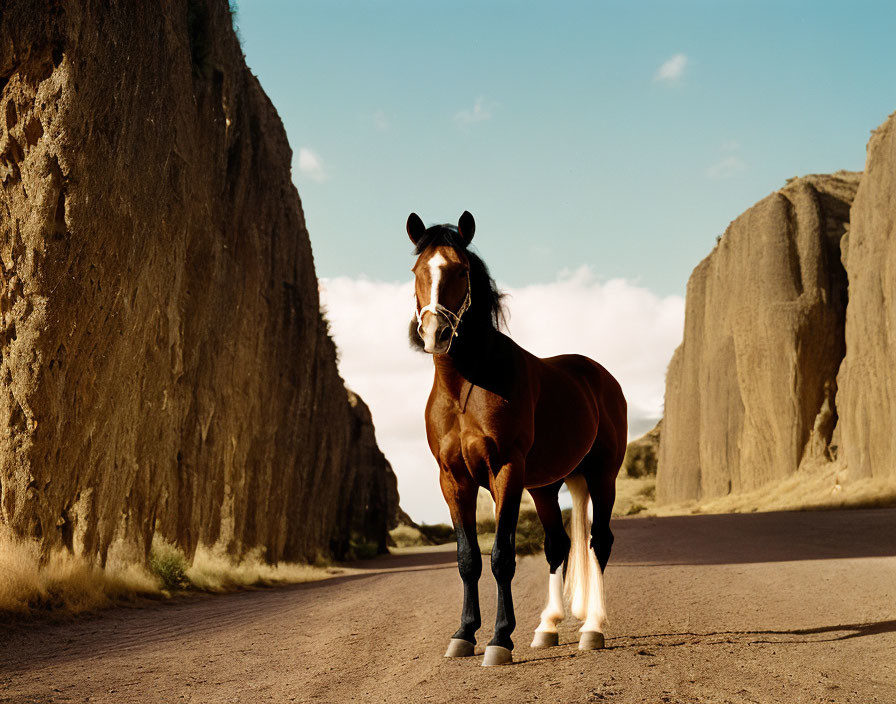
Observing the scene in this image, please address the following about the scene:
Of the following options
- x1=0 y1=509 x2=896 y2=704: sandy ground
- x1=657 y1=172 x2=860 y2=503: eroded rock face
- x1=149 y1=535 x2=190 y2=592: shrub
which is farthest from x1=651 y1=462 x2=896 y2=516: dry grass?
x1=149 y1=535 x2=190 y2=592: shrub

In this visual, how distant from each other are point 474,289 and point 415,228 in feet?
1.93

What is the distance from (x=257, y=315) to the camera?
2311 cm

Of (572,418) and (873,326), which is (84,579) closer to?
(572,418)

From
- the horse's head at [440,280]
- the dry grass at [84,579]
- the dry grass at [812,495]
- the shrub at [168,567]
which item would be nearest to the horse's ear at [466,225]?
the horse's head at [440,280]

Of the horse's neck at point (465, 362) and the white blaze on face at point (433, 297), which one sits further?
the horse's neck at point (465, 362)

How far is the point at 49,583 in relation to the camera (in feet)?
31.7

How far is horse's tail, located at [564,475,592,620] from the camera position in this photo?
6520 mm

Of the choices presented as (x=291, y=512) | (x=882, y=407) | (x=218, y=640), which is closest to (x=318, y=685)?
(x=218, y=640)

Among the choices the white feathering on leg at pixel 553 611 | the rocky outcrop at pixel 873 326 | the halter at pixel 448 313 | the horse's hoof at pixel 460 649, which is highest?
the rocky outcrop at pixel 873 326

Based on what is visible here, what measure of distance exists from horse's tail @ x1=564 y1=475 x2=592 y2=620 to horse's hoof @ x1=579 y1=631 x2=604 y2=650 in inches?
29.0

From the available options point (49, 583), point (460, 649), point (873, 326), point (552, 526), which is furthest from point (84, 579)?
point (873, 326)

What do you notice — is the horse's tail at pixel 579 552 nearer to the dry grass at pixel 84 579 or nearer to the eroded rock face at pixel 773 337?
the dry grass at pixel 84 579

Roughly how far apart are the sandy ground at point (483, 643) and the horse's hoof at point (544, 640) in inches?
4.1

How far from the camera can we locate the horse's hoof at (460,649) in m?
5.32
